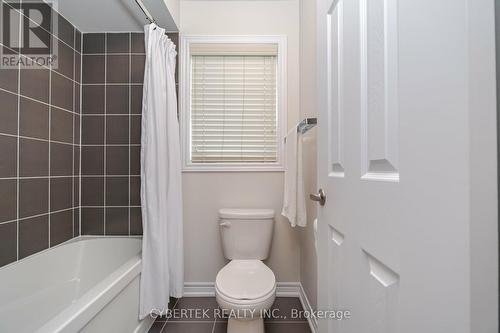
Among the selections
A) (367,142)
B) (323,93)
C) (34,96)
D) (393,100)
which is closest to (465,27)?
(393,100)

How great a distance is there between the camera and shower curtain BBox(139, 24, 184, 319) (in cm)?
150

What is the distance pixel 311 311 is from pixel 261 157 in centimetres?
114

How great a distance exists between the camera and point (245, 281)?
4.56 feet

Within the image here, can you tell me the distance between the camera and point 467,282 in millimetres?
307

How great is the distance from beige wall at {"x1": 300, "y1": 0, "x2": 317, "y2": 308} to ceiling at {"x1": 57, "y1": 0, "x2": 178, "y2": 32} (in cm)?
97

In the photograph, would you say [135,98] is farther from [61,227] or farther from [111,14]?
[61,227]

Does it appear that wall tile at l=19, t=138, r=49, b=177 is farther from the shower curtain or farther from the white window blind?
the white window blind

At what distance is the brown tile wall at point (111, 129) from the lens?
1903mm

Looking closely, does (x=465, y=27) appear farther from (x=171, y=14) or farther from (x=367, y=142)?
(x=171, y=14)

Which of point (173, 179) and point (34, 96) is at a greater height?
point (34, 96)

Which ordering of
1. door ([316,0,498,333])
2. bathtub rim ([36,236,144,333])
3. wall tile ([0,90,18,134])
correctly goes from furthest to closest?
wall tile ([0,90,18,134]), bathtub rim ([36,236,144,333]), door ([316,0,498,333])

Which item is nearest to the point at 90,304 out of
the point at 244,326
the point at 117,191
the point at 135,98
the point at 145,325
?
the point at 145,325

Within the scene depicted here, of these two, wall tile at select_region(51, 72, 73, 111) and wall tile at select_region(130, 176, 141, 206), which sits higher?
wall tile at select_region(51, 72, 73, 111)

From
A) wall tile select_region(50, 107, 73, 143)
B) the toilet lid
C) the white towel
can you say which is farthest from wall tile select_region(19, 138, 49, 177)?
the white towel
